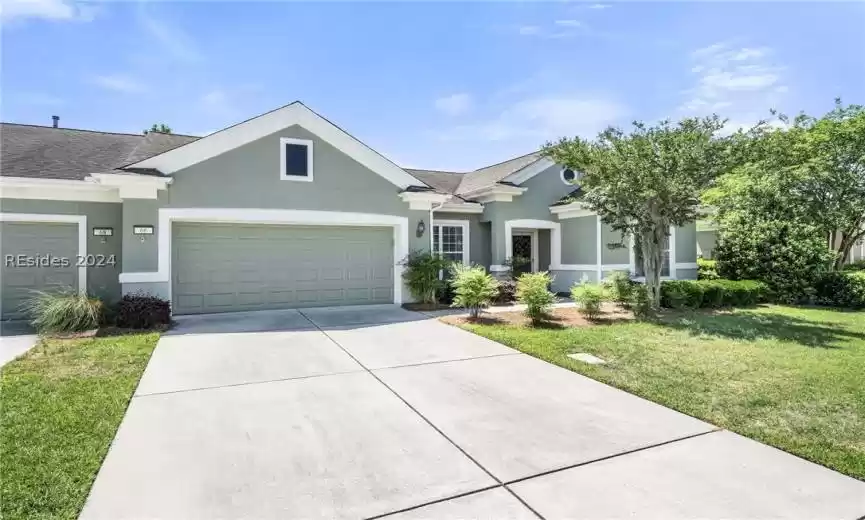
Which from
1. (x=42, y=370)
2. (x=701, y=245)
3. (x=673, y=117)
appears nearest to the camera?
(x=42, y=370)

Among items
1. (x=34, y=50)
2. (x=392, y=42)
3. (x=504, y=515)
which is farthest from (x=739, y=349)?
(x=34, y=50)

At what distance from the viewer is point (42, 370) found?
6145 mm

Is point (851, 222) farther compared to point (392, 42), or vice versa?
point (851, 222)

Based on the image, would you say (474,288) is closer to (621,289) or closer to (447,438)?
(621,289)

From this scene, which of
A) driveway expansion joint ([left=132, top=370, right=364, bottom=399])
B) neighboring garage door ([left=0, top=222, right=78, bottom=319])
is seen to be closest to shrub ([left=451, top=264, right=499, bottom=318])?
driveway expansion joint ([left=132, top=370, right=364, bottom=399])

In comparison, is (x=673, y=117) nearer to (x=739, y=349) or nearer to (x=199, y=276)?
(x=739, y=349)

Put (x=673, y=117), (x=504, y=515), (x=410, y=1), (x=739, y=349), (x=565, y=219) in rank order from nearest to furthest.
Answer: (x=504, y=515) < (x=739, y=349) < (x=410, y=1) < (x=673, y=117) < (x=565, y=219)

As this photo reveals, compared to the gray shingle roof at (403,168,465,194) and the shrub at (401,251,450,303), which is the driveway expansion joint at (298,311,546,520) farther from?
the gray shingle roof at (403,168,465,194)

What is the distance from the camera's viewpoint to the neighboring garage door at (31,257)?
10328mm

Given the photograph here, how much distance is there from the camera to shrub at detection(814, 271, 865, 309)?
13.6m

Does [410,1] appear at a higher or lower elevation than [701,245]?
higher

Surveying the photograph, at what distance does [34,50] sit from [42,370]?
7819mm

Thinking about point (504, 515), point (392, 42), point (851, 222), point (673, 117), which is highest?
point (392, 42)

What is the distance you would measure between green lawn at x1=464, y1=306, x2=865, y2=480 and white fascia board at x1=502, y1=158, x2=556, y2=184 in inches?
271
